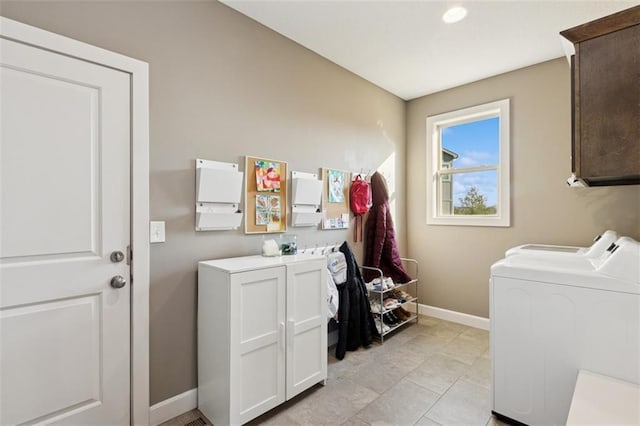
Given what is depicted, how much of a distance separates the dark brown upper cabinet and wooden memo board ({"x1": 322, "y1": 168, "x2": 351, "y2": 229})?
1883 millimetres

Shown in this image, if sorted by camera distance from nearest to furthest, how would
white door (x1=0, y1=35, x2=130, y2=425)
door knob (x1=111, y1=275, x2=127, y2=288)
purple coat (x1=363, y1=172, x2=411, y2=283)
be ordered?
white door (x1=0, y1=35, x2=130, y2=425) < door knob (x1=111, y1=275, x2=127, y2=288) < purple coat (x1=363, y1=172, x2=411, y2=283)

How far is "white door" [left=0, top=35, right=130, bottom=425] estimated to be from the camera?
139 cm

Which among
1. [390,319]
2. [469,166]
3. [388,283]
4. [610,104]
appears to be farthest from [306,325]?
[469,166]

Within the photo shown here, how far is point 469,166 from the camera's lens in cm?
355

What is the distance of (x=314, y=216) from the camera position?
272 centimetres

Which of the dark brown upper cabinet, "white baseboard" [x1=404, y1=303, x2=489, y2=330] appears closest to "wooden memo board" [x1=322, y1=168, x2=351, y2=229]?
"white baseboard" [x1=404, y1=303, x2=489, y2=330]

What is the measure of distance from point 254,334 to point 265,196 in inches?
40.1

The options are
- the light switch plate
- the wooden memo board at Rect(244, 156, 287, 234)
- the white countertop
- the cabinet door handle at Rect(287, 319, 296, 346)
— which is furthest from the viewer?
the wooden memo board at Rect(244, 156, 287, 234)

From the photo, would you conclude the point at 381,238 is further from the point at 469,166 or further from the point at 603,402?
the point at 603,402

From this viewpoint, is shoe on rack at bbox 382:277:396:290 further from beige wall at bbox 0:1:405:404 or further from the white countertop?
the white countertop

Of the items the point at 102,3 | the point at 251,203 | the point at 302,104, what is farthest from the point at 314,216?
the point at 102,3

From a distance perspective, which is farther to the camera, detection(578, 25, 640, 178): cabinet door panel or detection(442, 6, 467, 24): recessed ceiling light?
detection(442, 6, 467, 24): recessed ceiling light

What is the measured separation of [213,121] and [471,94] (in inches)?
113

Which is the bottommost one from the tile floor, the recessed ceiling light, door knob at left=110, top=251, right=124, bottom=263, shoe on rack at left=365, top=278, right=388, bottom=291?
the tile floor
